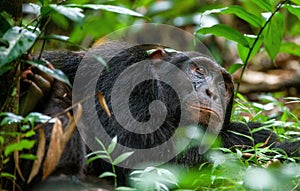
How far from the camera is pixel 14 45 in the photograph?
8.54ft

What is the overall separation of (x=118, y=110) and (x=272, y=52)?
1769 mm

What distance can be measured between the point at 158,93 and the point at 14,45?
1632 millimetres

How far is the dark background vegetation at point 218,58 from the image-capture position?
9.05 feet

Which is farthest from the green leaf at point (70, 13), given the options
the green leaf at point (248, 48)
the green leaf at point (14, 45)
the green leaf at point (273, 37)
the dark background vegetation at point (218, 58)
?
the green leaf at point (273, 37)

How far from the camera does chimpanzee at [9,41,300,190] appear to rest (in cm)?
377

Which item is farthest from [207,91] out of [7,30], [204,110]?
[7,30]

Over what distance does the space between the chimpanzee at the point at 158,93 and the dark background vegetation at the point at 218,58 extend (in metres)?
0.22

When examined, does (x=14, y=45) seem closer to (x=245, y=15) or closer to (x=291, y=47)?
(x=245, y=15)

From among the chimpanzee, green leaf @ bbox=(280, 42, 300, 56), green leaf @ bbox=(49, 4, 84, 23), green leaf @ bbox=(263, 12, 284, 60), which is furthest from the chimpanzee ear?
green leaf @ bbox=(280, 42, 300, 56)

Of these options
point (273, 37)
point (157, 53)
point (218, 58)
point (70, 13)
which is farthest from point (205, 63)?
point (218, 58)

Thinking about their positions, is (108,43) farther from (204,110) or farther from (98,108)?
(204,110)

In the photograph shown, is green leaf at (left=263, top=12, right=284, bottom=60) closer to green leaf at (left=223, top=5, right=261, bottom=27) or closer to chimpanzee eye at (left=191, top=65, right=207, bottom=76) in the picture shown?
green leaf at (left=223, top=5, right=261, bottom=27)

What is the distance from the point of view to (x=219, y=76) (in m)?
4.32

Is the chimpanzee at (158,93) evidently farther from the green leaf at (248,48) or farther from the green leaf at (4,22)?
the green leaf at (4,22)
